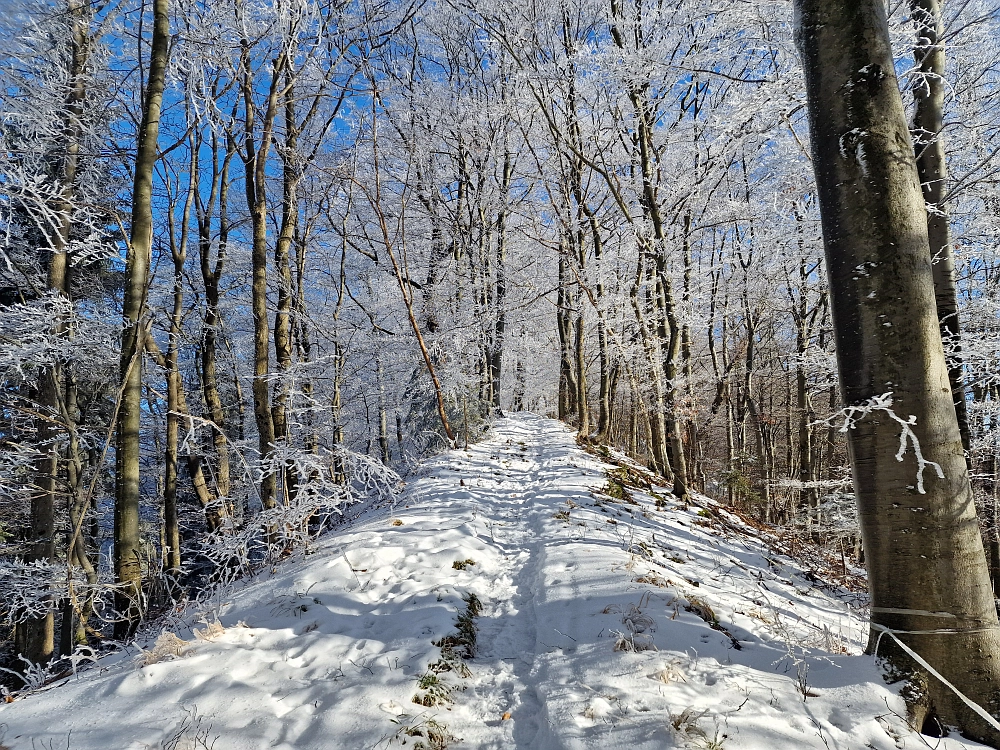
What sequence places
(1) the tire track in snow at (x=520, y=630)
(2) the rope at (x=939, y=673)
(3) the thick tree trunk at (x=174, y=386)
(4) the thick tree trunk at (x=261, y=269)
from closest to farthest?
(2) the rope at (x=939, y=673), (1) the tire track in snow at (x=520, y=630), (4) the thick tree trunk at (x=261, y=269), (3) the thick tree trunk at (x=174, y=386)

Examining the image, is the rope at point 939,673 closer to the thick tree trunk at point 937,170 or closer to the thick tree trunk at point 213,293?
the thick tree trunk at point 937,170

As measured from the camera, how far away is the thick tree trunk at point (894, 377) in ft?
6.97

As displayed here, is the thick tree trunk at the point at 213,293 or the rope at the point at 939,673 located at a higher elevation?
the thick tree trunk at the point at 213,293

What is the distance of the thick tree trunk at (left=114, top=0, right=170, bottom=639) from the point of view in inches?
163

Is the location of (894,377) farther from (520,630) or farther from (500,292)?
(500,292)

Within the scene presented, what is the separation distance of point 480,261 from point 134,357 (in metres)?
12.9

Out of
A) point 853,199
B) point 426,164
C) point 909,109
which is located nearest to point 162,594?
point 853,199

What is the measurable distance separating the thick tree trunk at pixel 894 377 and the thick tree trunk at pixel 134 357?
5407 mm

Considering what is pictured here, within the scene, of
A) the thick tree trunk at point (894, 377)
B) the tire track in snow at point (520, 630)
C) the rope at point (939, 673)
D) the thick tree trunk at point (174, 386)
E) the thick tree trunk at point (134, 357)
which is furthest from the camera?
the thick tree trunk at point (174, 386)

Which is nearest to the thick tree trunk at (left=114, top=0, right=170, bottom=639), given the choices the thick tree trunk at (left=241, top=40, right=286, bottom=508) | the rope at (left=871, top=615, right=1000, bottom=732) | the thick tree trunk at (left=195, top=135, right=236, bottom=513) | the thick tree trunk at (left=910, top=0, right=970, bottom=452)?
the thick tree trunk at (left=241, top=40, right=286, bottom=508)

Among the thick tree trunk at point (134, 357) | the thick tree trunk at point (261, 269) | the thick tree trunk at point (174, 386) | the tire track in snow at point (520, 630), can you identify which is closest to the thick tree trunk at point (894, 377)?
the tire track in snow at point (520, 630)

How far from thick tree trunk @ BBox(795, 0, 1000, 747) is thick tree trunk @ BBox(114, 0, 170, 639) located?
5407 mm

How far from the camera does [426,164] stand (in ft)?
50.1

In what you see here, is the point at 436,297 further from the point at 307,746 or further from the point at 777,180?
the point at 307,746
